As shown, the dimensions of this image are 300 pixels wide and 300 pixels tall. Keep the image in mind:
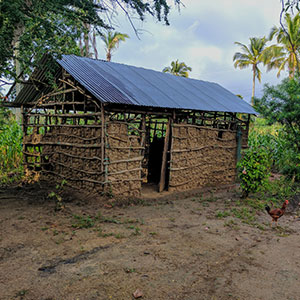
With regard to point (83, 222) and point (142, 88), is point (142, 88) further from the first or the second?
point (83, 222)

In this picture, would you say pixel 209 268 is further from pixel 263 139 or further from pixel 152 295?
pixel 263 139

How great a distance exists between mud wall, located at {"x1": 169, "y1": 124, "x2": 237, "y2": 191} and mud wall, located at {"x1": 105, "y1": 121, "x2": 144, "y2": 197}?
1424mm

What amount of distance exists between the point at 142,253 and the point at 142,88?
5.56 metres

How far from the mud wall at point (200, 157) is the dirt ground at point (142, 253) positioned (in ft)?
6.39

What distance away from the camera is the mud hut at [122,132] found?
25.8 feet

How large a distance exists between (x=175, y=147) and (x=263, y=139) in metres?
7.69

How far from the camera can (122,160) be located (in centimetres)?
799

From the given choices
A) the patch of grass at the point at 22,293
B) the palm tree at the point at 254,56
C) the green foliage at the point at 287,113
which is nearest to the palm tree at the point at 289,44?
the palm tree at the point at 254,56

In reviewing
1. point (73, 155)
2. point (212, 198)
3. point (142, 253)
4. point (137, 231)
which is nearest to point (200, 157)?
point (212, 198)

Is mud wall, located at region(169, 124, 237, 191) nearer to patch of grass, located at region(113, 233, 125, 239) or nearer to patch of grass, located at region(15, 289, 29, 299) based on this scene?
patch of grass, located at region(113, 233, 125, 239)

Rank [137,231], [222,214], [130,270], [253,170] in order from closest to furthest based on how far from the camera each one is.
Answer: [130,270] → [137,231] → [222,214] → [253,170]

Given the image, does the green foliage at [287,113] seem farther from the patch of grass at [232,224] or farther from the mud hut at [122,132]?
the patch of grass at [232,224]

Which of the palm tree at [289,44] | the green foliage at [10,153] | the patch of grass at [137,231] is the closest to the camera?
the patch of grass at [137,231]

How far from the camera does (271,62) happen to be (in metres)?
33.5
